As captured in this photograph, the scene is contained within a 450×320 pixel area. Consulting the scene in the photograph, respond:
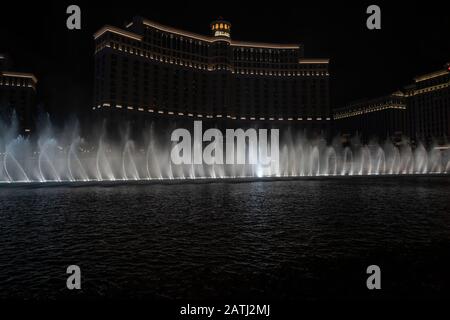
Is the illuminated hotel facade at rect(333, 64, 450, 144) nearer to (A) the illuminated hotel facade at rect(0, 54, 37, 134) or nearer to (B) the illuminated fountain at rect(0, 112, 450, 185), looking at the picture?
(B) the illuminated fountain at rect(0, 112, 450, 185)

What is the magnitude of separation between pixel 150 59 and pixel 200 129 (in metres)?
30.3

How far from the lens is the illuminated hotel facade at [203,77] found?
10947 cm

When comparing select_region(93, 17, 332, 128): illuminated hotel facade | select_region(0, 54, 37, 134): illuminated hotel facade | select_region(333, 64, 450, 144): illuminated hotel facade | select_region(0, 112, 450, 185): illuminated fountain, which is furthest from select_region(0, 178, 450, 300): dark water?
select_region(0, 54, 37, 134): illuminated hotel facade

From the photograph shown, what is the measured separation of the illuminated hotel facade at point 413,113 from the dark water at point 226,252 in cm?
10469

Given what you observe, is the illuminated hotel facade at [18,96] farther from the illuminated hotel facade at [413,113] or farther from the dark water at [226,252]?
the illuminated hotel facade at [413,113]

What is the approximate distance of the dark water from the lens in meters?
7.25

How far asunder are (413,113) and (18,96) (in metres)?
161

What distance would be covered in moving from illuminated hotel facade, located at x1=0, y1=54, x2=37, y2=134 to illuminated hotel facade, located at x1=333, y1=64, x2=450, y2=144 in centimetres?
14413

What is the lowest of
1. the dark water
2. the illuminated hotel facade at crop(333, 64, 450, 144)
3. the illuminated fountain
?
the dark water

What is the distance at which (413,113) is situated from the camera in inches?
5541

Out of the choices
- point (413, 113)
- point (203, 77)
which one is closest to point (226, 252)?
point (203, 77)

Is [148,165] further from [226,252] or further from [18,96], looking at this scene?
[18,96]

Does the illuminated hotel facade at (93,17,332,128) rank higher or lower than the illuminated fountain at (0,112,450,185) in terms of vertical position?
higher

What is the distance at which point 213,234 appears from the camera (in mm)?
12391
